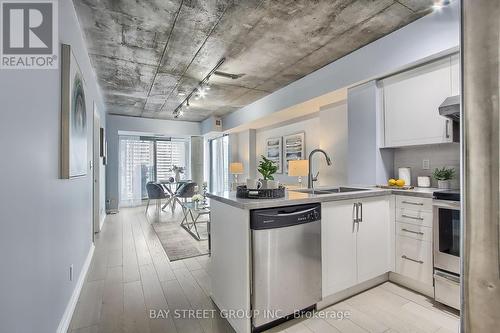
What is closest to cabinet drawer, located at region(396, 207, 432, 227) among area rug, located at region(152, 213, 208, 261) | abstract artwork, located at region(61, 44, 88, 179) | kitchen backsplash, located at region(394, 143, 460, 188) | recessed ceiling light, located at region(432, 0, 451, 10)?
kitchen backsplash, located at region(394, 143, 460, 188)

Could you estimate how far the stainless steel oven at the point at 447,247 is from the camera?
1998mm

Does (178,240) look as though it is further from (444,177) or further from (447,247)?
(444,177)

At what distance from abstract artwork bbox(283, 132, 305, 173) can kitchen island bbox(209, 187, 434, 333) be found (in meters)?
2.60

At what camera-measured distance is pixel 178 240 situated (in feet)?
13.0

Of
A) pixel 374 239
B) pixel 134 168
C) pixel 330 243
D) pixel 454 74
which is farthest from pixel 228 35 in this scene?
pixel 134 168

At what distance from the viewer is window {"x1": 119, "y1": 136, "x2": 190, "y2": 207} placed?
750 centimetres

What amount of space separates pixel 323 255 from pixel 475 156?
1737mm

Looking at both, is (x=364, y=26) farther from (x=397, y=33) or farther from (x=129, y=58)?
(x=129, y=58)

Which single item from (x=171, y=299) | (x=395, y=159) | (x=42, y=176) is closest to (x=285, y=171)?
(x=395, y=159)

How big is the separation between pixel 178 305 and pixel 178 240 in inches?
75.7

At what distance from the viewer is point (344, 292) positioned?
220 centimetres

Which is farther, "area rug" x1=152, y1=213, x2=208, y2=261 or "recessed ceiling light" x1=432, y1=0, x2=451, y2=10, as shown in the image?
"area rug" x1=152, y1=213, x2=208, y2=261

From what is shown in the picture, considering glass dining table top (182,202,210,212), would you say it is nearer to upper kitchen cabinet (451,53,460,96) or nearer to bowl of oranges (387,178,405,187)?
bowl of oranges (387,178,405,187)

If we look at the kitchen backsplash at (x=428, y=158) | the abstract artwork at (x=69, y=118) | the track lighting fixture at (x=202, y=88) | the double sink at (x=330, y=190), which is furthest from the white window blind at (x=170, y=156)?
the kitchen backsplash at (x=428, y=158)
